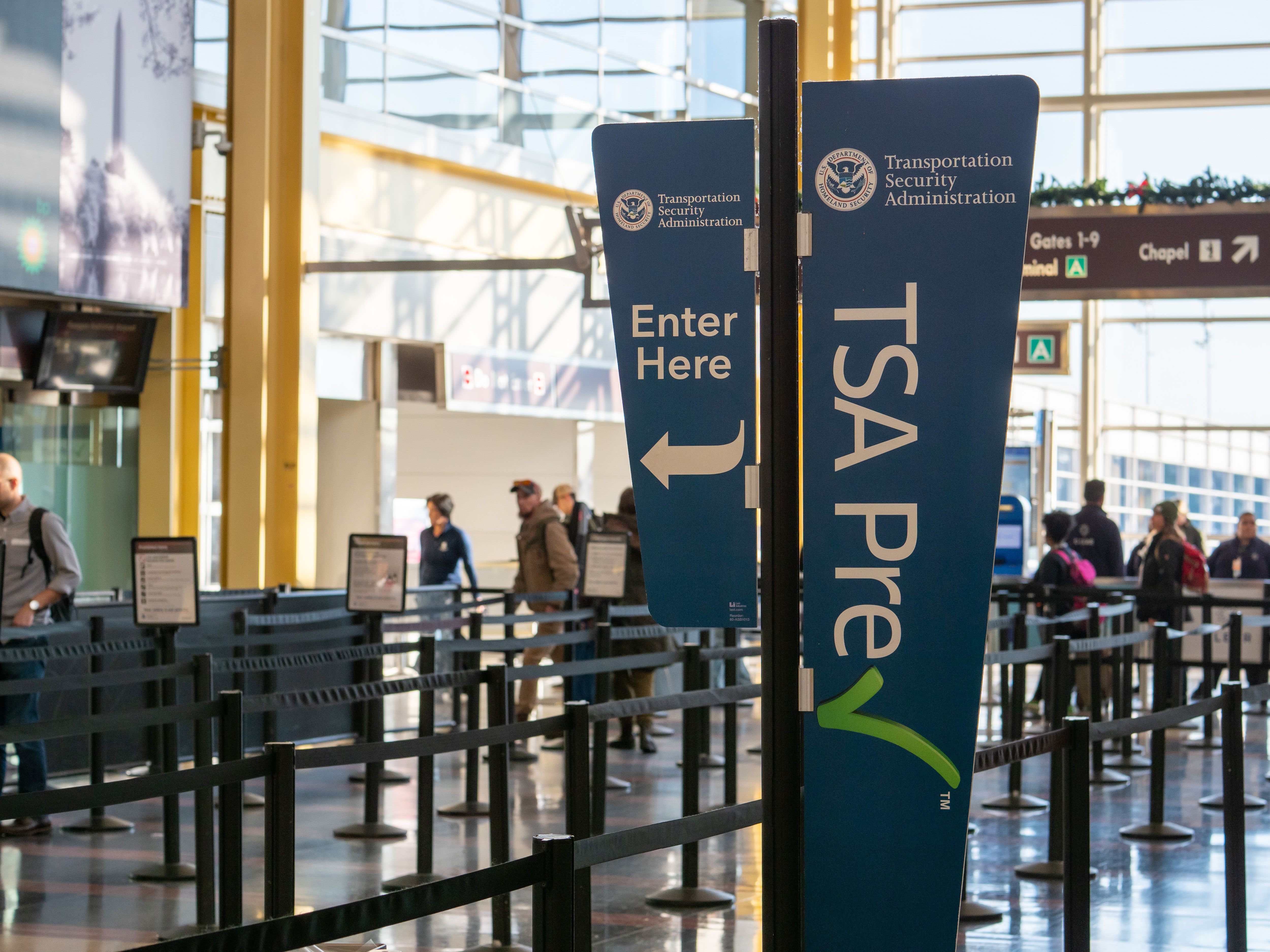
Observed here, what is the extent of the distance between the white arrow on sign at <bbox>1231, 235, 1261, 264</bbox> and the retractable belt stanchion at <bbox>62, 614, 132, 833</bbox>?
8426 mm

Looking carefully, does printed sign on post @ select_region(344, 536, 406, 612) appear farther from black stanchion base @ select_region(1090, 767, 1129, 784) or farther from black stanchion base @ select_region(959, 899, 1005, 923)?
black stanchion base @ select_region(959, 899, 1005, 923)

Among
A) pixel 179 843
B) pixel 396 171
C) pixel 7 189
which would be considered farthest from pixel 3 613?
pixel 396 171

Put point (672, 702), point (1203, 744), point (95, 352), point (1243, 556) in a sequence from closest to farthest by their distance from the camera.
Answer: point (672, 702), point (1203, 744), point (1243, 556), point (95, 352)

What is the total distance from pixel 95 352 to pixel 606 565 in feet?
22.4

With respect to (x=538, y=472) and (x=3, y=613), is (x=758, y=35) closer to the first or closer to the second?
(x=3, y=613)

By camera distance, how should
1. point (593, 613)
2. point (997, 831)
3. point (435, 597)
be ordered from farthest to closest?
point (435, 597)
point (593, 613)
point (997, 831)

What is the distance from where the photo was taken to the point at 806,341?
9.95 ft

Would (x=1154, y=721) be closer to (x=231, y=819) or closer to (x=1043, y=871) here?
(x=1043, y=871)

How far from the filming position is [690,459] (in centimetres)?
333

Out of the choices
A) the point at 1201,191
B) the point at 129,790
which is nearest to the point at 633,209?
the point at 129,790

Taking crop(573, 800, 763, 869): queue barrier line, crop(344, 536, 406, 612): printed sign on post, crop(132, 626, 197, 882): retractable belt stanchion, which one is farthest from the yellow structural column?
crop(573, 800, 763, 869): queue barrier line

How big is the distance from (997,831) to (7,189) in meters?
9.73

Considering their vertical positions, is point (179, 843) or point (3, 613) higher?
point (3, 613)

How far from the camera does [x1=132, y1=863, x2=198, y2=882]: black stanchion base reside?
677 centimetres
